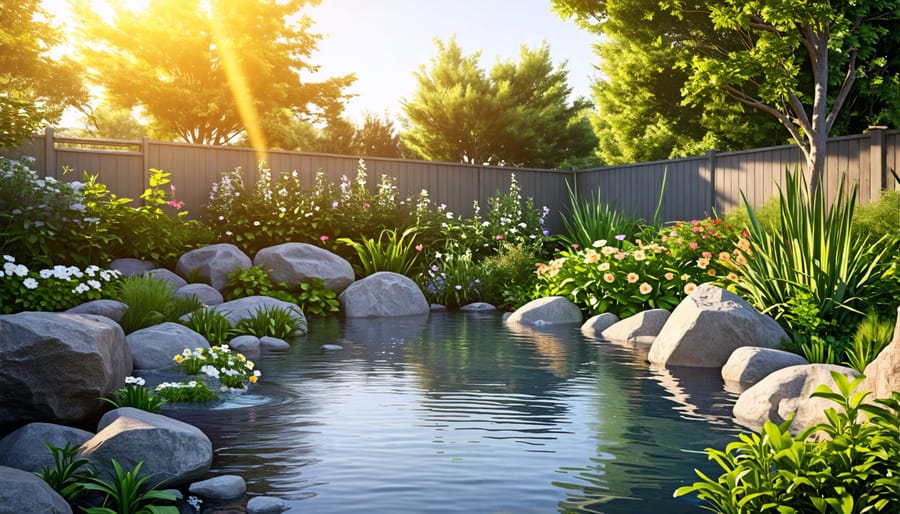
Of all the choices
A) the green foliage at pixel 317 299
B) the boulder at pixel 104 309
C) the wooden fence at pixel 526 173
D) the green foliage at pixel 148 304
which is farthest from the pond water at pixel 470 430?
the wooden fence at pixel 526 173

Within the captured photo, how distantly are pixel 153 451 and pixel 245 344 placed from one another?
13.1 feet

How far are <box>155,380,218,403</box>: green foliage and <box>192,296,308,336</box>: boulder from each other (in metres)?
3.18

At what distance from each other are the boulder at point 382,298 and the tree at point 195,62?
17051 mm

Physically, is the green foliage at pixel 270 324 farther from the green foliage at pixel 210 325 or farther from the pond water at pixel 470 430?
the pond water at pixel 470 430

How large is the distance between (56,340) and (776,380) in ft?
13.5

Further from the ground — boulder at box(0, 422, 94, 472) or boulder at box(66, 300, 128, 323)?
boulder at box(66, 300, 128, 323)

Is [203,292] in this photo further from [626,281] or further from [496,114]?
[496,114]

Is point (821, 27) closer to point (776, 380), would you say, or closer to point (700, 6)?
point (700, 6)

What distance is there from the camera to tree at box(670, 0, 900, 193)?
11812mm

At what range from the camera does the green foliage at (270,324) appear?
325 inches

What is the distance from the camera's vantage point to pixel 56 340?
14.6 feet

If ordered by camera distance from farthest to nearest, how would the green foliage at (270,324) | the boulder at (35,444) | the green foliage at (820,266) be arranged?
the green foliage at (270,324)
the green foliage at (820,266)
the boulder at (35,444)

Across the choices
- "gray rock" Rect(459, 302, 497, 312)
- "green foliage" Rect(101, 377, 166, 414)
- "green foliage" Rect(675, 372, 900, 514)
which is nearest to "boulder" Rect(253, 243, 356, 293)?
"gray rock" Rect(459, 302, 497, 312)

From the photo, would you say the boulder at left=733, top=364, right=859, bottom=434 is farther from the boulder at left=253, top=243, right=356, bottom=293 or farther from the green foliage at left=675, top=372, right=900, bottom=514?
the boulder at left=253, top=243, right=356, bottom=293
